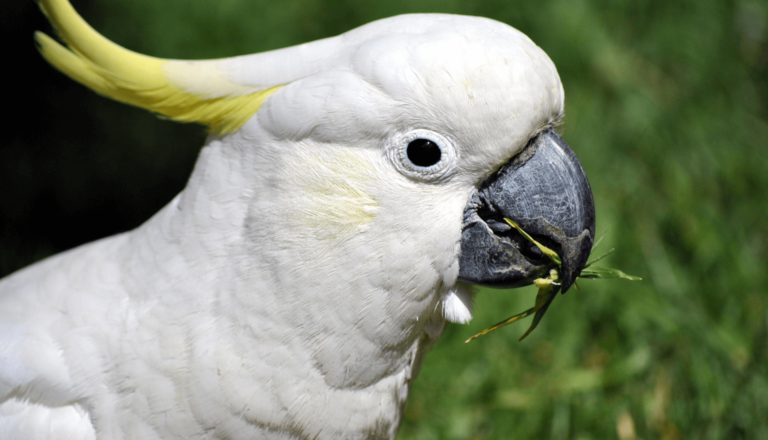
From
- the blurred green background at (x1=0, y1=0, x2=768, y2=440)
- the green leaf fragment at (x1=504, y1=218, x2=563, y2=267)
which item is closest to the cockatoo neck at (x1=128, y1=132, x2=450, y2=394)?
the green leaf fragment at (x1=504, y1=218, x2=563, y2=267)

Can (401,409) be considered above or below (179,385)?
below

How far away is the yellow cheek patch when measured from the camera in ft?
4.15

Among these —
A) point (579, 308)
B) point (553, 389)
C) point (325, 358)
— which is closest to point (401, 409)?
point (325, 358)

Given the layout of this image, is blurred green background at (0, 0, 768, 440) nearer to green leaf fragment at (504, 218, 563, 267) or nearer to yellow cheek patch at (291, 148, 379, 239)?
green leaf fragment at (504, 218, 563, 267)

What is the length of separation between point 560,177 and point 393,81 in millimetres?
449

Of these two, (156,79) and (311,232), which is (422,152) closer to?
(311,232)

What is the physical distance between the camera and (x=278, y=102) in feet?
4.32

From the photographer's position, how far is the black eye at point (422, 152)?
1.25 meters

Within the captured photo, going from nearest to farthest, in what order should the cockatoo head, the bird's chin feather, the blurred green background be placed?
1. the cockatoo head
2. the bird's chin feather
3. the blurred green background

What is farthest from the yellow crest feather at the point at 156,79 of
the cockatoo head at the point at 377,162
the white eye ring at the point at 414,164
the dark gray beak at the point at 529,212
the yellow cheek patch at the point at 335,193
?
the dark gray beak at the point at 529,212

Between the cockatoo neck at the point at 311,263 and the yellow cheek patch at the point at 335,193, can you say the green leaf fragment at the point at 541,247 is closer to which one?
the cockatoo neck at the point at 311,263

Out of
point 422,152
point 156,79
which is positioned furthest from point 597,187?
point 156,79

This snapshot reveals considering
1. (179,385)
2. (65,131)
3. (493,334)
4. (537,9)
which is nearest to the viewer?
(179,385)

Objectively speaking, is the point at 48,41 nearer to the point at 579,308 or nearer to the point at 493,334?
the point at 493,334
